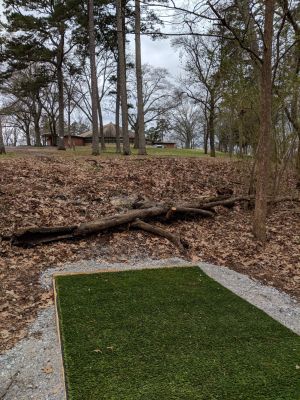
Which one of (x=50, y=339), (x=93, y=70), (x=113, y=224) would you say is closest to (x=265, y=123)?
(x=113, y=224)

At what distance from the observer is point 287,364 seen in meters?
2.81

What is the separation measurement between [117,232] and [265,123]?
305 cm

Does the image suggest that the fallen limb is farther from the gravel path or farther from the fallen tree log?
the gravel path

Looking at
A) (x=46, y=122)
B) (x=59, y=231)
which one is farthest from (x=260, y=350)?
(x=46, y=122)

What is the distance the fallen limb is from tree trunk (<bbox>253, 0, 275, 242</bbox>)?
141 centimetres

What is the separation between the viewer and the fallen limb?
5875 millimetres

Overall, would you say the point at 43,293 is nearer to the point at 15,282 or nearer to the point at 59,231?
the point at 15,282

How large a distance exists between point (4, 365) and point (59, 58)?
1821 cm

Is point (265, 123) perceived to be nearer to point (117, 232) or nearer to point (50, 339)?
point (117, 232)

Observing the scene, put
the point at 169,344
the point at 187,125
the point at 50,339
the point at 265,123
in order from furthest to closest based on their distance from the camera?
the point at 187,125, the point at 265,123, the point at 50,339, the point at 169,344

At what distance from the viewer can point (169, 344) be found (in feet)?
10.0

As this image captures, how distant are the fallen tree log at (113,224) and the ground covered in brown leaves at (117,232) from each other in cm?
14

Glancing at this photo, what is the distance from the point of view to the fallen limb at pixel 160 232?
588 cm

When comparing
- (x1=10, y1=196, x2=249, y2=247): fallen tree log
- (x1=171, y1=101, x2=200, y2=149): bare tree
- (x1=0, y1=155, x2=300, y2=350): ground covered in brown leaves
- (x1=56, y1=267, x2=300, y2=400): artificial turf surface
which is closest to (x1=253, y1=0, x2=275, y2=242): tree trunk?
(x1=0, y1=155, x2=300, y2=350): ground covered in brown leaves
